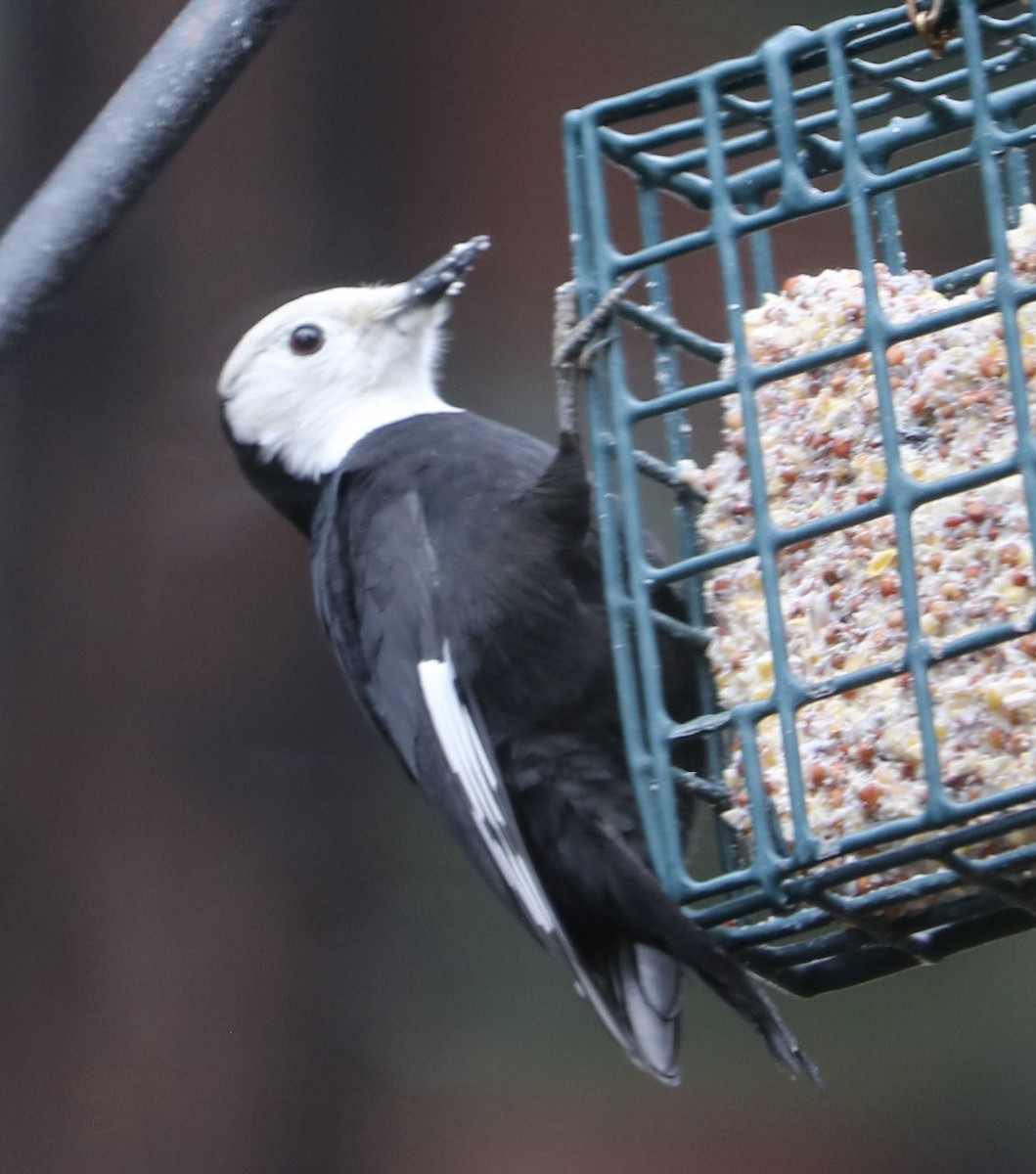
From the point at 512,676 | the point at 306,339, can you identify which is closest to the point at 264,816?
the point at 306,339

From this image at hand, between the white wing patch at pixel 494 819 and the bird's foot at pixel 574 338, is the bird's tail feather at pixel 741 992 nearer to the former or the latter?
the white wing patch at pixel 494 819

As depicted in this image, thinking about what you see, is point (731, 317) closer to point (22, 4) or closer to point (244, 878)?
point (244, 878)

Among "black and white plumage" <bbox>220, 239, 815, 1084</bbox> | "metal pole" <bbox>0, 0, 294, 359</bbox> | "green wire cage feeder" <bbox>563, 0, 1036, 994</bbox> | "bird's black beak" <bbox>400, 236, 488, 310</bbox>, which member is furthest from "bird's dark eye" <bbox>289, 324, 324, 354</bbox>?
"metal pole" <bbox>0, 0, 294, 359</bbox>

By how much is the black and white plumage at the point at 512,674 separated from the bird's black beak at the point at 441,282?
0.4 inches

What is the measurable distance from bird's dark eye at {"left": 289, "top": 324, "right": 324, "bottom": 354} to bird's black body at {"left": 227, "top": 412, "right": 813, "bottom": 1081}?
1.40 feet

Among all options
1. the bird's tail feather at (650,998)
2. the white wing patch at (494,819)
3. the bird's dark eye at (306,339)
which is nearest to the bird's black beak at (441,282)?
the bird's dark eye at (306,339)

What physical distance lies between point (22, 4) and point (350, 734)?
5.41 feet

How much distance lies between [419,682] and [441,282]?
28.5 inches

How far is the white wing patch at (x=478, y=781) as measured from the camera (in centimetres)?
227

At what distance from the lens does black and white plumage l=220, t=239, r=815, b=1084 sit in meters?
2.34

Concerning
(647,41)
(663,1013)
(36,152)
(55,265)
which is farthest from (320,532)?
(647,41)

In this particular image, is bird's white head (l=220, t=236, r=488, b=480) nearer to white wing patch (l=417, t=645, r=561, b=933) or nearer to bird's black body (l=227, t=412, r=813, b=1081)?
bird's black body (l=227, t=412, r=813, b=1081)

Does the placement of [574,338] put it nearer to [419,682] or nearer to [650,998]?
[419,682]

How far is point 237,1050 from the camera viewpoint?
4250 mm
